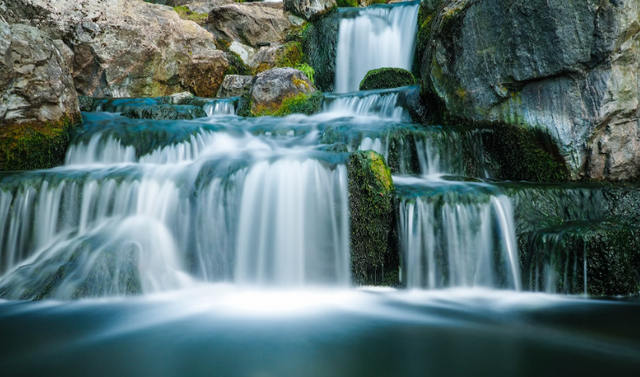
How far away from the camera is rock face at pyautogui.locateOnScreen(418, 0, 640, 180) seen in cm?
503

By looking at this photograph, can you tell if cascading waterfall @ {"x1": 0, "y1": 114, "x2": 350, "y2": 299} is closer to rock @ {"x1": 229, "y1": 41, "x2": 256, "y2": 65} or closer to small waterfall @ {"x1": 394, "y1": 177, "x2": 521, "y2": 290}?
small waterfall @ {"x1": 394, "y1": 177, "x2": 521, "y2": 290}

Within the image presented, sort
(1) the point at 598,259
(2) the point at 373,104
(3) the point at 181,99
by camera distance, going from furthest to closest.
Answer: (3) the point at 181,99 → (2) the point at 373,104 → (1) the point at 598,259

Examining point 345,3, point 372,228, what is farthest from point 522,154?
point 345,3

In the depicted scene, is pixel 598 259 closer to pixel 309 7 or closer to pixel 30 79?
pixel 30 79

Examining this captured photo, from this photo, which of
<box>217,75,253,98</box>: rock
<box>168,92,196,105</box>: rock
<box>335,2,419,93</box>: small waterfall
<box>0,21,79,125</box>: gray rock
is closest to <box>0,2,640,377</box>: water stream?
<box>0,21,79,125</box>: gray rock

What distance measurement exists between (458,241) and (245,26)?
11956mm

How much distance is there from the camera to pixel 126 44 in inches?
404

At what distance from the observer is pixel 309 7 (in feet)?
43.8

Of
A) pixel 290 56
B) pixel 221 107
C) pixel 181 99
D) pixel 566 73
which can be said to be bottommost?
pixel 566 73

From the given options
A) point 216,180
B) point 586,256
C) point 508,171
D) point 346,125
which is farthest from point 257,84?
point 586,256

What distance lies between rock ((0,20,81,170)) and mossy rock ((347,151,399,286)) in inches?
177

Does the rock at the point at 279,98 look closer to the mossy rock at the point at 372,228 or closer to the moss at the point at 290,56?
the moss at the point at 290,56

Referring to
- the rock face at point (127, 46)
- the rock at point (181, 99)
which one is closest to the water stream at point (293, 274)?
the rock at point (181, 99)

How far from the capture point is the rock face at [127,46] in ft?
31.2
